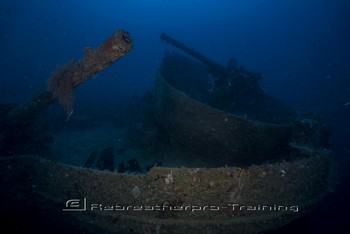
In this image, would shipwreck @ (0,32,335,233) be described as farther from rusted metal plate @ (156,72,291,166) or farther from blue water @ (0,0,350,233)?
blue water @ (0,0,350,233)

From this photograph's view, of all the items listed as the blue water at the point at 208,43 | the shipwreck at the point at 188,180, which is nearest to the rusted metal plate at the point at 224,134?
the shipwreck at the point at 188,180

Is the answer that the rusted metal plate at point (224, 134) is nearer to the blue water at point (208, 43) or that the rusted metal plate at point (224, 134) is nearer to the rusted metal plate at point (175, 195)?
the rusted metal plate at point (175, 195)

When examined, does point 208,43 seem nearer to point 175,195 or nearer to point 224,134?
point 224,134

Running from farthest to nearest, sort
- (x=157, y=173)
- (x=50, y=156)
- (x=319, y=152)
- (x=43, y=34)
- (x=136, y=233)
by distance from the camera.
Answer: (x=43, y=34), (x=50, y=156), (x=319, y=152), (x=136, y=233), (x=157, y=173)

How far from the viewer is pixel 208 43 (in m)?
106

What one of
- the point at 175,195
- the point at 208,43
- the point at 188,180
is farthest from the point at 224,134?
the point at 208,43

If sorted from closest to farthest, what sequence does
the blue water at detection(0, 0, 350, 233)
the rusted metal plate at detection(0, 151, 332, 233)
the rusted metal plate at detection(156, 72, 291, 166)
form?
the rusted metal plate at detection(0, 151, 332, 233) → the rusted metal plate at detection(156, 72, 291, 166) → the blue water at detection(0, 0, 350, 233)

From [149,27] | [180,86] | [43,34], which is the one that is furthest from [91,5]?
[180,86]

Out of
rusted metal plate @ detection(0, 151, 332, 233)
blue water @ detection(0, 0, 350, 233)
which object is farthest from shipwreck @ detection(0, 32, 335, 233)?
blue water @ detection(0, 0, 350, 233)

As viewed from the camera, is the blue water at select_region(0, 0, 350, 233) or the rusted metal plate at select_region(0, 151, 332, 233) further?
the blue water at select_region(0, 0, 350, 233)

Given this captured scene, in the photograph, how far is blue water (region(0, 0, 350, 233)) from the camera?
24.0 metres

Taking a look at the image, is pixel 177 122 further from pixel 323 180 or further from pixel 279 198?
pixel 323 180

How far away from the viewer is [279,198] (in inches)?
180

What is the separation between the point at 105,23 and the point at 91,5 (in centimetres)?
1051
